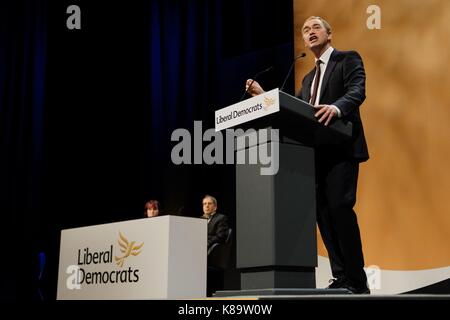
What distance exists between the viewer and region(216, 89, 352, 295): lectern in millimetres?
1839

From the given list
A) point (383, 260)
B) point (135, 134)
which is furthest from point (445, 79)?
point (135, 134)

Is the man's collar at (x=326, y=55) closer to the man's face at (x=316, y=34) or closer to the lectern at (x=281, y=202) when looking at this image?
the man's face at (x=316, y=34)

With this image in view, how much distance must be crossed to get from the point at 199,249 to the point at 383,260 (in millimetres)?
1303

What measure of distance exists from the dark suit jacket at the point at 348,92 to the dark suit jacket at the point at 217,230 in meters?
2.41

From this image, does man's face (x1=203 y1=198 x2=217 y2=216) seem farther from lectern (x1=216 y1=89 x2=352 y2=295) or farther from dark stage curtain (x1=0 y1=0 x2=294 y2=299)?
lectern (x1=216 y1=89 x2=352 y2=295)

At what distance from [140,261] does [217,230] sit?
5.50 feet

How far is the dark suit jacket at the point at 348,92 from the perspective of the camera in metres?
2.05

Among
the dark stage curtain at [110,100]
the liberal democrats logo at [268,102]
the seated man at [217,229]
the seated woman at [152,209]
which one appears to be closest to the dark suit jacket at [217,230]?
the seated man at [217,229]

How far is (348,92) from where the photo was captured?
207cm

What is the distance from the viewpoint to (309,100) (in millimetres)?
2283

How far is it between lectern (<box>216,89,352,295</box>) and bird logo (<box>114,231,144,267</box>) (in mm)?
1105

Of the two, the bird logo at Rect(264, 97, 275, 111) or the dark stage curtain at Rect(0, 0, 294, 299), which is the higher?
the dark stage curtain at Rect(0, 0, 294, 299)

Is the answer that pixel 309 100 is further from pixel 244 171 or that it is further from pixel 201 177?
pixel 201 177

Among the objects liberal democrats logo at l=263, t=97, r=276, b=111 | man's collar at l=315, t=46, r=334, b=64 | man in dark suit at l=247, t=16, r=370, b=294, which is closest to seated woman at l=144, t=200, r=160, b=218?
man in dark suit at l=247, t=16, r=370, b=294
